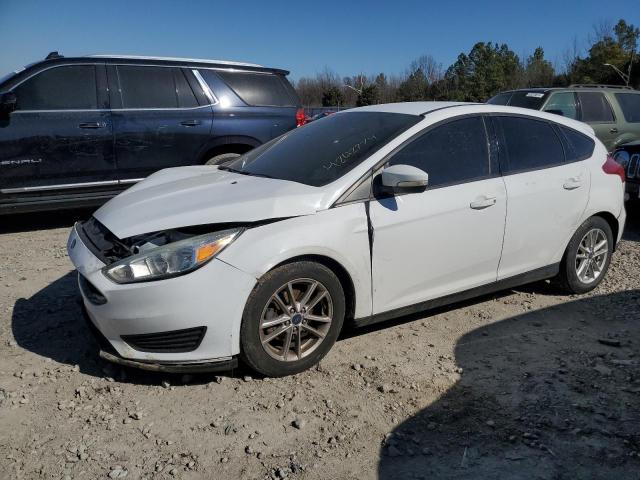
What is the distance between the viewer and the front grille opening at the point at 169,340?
2949 mm

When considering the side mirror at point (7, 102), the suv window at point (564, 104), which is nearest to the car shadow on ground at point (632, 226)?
the suv window at point (564, 104)

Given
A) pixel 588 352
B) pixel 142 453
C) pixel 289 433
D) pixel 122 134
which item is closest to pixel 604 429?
pixel 588 352

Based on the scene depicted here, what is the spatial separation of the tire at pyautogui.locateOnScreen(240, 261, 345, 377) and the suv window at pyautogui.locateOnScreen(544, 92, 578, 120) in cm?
674

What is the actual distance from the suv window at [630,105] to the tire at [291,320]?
802 cm

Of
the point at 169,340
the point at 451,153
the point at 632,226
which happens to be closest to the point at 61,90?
the point at 169,340

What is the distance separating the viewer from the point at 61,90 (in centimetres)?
621

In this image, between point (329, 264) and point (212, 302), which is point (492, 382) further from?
point (212, 302)

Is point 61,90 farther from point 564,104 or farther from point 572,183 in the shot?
point 564,104

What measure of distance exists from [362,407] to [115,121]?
192 inches

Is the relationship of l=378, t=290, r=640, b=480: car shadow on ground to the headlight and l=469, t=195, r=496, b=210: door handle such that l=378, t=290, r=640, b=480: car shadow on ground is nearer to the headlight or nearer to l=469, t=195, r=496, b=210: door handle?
l=469, t=195, r=496, b=210: door handle

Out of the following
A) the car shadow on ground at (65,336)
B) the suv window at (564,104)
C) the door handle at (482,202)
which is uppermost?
the suv window at (564,104)

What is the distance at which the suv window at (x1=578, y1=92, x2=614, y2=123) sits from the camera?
876 cm

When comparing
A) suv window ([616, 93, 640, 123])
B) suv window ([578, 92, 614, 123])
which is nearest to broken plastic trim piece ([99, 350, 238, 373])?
suv window ([578, 92, 614, 123])

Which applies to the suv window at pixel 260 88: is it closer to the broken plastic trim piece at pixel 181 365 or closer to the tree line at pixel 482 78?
the broken plastic trim piece at pixel 181 365
